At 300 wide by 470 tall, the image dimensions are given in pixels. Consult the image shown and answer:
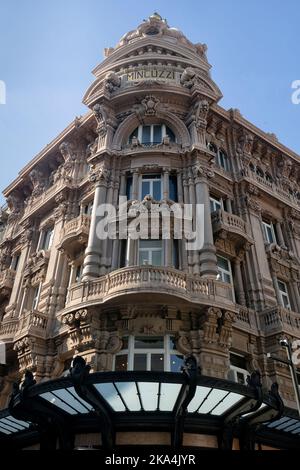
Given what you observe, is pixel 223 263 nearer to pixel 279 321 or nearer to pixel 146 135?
pixel 279 321

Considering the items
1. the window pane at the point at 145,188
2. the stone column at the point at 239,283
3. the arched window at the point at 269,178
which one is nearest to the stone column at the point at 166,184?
the window pane at the point at 145,188

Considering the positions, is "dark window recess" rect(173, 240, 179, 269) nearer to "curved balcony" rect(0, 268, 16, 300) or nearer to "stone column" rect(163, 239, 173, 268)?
"stone column" rect(163, 239, 173, 268)

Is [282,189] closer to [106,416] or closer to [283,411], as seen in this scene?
[283,411]

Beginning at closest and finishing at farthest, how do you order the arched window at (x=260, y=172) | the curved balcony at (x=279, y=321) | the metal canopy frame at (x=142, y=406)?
the metal canopy frame at (x=142, y=406) → the curved balcony at (x=279, y=321) → the arched window at (x=260, y=172)

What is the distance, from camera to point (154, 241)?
57.2 ft

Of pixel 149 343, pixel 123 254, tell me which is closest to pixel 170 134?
pixel 123 254

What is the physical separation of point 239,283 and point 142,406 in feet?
27.8

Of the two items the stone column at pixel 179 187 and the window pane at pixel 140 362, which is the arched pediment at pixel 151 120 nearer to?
the stone column at pixel 179 187

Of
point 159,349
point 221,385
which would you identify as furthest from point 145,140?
point 221,385

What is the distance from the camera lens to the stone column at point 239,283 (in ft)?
57.9

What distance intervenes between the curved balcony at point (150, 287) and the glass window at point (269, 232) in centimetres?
740

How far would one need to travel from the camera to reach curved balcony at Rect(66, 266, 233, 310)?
14.2 metres

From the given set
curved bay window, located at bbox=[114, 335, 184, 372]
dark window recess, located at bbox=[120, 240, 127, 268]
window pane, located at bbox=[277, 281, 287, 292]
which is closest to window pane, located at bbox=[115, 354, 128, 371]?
curved bay window, located at bbox=[114, 335, 184, 372]
